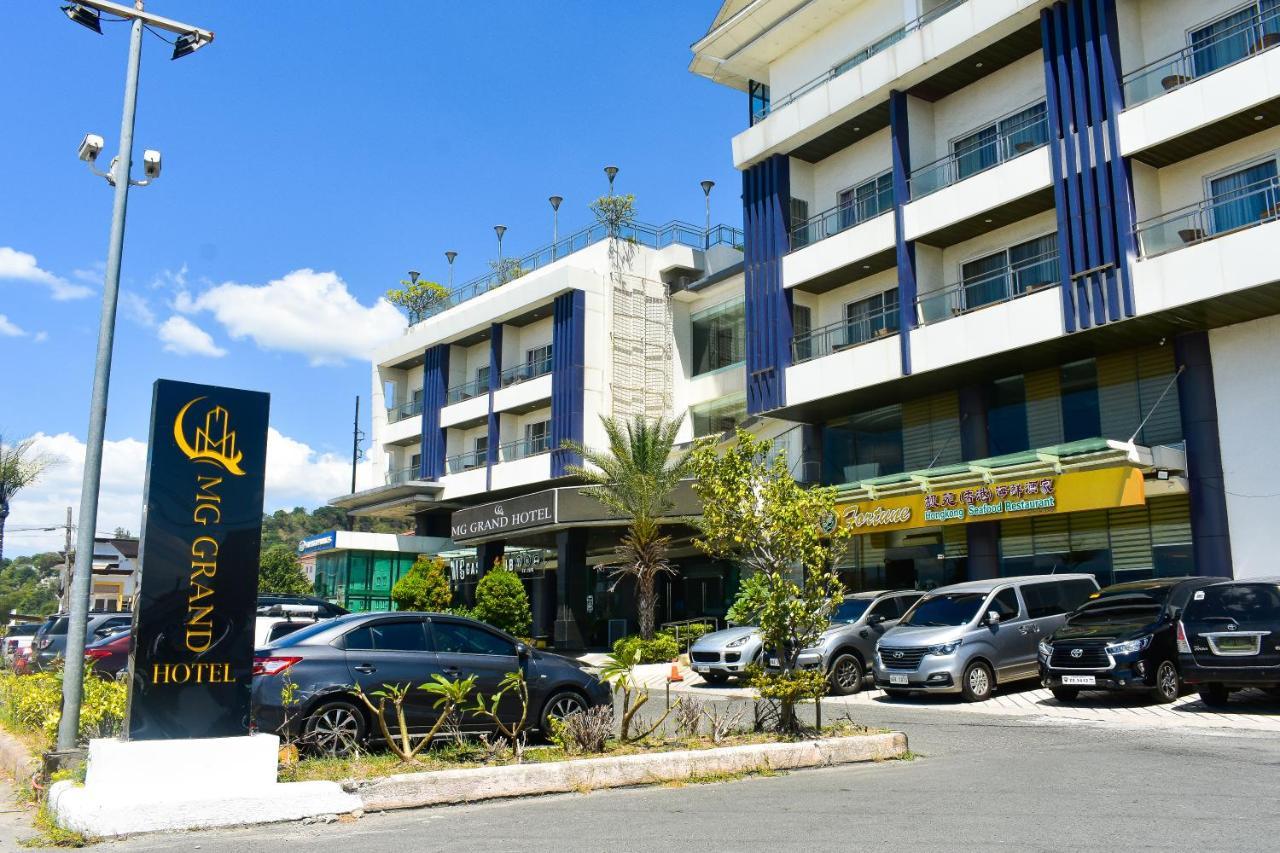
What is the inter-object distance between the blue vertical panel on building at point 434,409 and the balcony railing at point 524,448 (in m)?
4.37

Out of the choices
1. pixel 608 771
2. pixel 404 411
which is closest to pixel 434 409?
pixel 404 411

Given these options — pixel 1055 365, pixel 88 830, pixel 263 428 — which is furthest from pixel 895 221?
pixel 88 830

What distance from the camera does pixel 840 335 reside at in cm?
2877

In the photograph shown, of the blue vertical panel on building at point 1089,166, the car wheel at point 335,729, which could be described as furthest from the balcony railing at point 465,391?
the car wheel at point 335,729

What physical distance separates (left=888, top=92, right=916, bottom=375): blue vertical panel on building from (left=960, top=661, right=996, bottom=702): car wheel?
1000 cm

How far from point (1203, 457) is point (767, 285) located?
1265cm

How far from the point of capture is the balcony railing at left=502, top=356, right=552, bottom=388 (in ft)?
132

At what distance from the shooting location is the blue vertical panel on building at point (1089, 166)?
20828mm

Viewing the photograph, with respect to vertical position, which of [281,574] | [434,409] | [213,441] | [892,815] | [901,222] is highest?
[901,222]

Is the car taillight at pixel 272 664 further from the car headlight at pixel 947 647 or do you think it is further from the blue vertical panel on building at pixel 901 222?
the blue vertical panel on building at pixel 901 222

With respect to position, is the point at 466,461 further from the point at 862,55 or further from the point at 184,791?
the point at 184,791

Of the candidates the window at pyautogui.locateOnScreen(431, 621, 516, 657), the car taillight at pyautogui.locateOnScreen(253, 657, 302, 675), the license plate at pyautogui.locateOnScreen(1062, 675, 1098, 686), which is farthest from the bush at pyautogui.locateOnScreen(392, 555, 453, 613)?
the car taillight at pyautogui.locateOnScreen(253, 657, 302, 675)

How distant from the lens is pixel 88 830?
277 inches

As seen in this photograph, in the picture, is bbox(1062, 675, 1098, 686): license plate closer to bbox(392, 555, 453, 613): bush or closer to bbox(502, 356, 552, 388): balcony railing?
bbox(392, 555, 453, 613): bush
